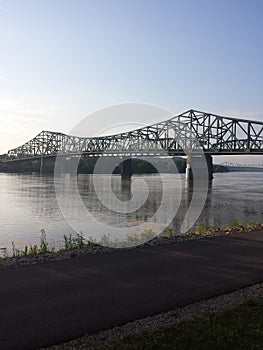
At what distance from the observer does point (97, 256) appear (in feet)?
34.0

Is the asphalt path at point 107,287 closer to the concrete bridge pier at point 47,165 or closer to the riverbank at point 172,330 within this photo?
the riverbank at point 172,330

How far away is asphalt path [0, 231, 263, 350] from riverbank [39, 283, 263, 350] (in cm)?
24

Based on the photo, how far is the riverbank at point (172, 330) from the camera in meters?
5.11

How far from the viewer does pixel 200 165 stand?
100125 millimetres

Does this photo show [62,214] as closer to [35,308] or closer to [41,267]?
[41,267]

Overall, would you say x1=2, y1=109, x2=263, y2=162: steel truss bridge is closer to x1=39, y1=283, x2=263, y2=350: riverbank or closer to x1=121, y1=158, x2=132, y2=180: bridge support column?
x1=121, y1=158, x2=132, y2=180: bridge support column

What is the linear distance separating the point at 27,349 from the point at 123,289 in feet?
8.94

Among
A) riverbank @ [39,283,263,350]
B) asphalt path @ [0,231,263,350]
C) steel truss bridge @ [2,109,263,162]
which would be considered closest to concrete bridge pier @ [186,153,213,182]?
steel truss bridge @ [2,109,263,162]

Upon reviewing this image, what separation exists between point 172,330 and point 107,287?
2.27 meters

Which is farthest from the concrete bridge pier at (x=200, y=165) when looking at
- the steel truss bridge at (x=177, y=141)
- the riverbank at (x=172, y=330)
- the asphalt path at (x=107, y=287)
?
the riverbank at (x=172, y=330)

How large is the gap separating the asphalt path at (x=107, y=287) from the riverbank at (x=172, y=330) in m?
0.24

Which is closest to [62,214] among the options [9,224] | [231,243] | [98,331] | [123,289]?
[9,224]

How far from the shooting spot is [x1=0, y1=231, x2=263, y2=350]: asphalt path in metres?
5.75

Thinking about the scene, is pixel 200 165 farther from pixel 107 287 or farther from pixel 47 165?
pixel 107 287
